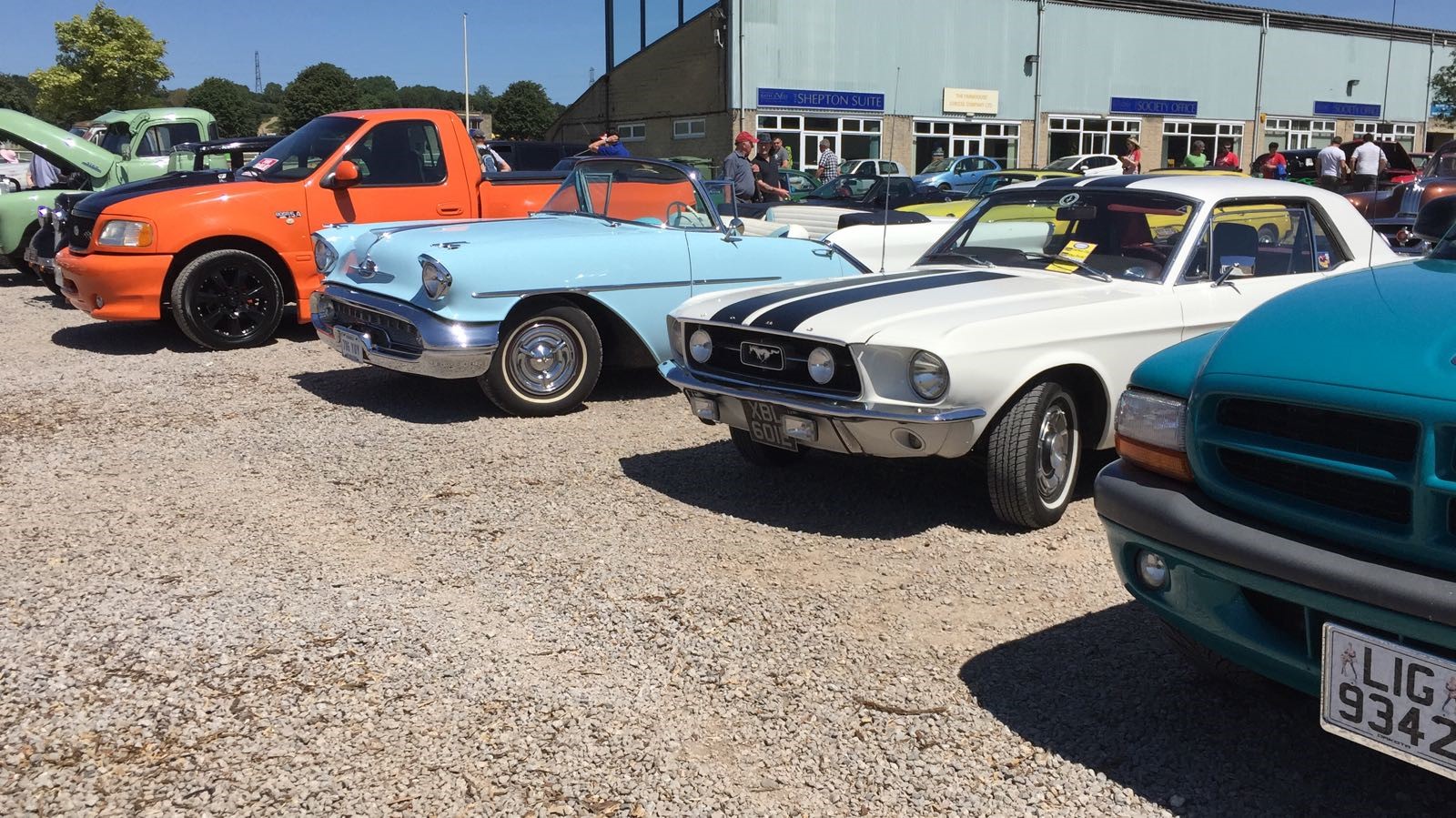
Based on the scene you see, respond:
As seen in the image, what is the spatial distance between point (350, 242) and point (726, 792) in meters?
5.08

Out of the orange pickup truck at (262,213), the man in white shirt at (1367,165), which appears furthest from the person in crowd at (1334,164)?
the orange pickup truck at (262,213)

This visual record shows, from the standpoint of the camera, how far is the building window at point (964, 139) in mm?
38188

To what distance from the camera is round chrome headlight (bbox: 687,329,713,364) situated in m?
4.99

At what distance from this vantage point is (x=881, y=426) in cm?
434

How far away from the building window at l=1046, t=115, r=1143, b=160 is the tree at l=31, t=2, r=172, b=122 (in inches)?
1264

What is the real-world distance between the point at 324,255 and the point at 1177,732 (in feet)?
18.8

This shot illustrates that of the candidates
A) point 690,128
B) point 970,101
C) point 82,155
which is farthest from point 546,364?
point 970,101

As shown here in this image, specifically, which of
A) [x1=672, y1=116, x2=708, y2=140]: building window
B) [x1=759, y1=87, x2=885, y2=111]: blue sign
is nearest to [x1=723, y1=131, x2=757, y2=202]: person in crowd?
[x1=759, y1=87, x2=885, y2=111]: blue sign

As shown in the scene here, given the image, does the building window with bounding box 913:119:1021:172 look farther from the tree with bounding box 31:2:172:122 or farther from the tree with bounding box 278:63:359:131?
the tree with bounding box 278:63:359:131

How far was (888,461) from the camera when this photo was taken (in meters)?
5.68

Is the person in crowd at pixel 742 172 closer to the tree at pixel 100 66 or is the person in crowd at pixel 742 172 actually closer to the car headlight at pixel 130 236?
the car headlight at pixel 130 236

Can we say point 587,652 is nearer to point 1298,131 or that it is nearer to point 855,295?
point 855,295

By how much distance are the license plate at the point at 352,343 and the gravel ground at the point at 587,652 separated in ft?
2.47

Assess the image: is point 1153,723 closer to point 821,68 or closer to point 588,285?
point 588,285
